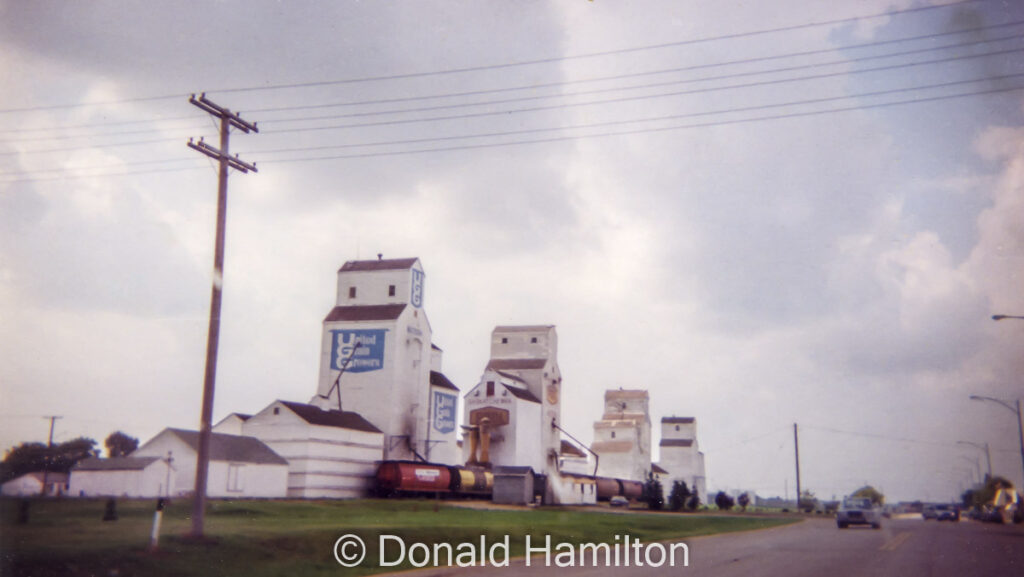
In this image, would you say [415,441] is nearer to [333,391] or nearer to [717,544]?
[333,391]

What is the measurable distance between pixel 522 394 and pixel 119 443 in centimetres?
4860

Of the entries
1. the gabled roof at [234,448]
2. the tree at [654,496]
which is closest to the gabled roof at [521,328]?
the tree at [654,496]

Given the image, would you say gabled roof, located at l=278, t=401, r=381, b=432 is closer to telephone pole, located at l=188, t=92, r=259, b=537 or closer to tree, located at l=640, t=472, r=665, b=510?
tree, located at l=640, t=472, r=665, b=510

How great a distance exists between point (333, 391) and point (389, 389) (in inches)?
192

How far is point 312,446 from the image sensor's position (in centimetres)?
5153

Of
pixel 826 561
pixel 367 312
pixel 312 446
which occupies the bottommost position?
pixel 826 561

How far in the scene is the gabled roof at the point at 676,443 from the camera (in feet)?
404

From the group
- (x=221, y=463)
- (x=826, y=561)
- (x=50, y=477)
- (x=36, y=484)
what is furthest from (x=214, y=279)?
(x=50, y=477)

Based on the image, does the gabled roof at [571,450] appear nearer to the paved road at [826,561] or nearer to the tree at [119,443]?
the tree at [119,443]

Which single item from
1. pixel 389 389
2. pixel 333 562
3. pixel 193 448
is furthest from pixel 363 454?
pixel 333 562

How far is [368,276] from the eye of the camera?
2657 inches

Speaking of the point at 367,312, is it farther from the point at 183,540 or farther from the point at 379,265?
the point at 183,540

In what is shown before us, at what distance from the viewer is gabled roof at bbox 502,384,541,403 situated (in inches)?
2950

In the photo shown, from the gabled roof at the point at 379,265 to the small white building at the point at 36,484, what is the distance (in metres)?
29.0
